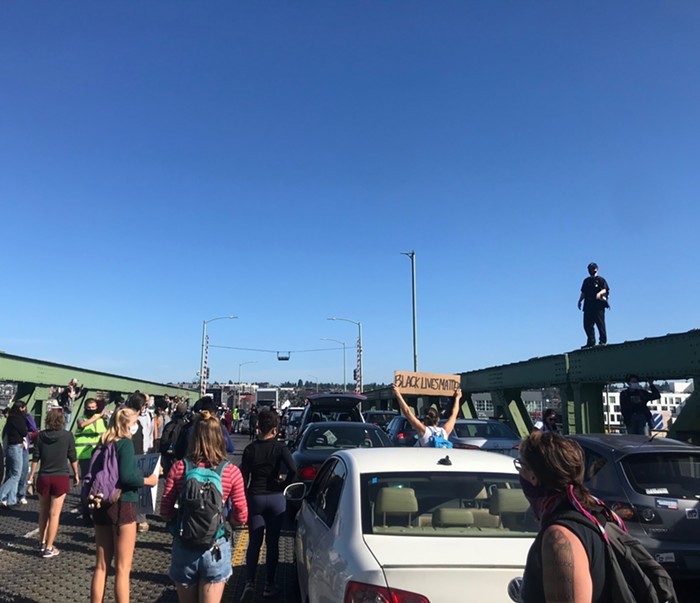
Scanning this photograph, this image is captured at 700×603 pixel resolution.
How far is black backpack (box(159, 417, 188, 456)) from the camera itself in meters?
8.82

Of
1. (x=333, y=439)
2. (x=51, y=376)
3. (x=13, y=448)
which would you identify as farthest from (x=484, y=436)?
(x=51, y=376)

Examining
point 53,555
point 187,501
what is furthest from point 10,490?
point 187,501

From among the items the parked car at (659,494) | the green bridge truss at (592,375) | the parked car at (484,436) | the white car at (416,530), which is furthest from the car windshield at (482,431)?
the white car at (416,530)

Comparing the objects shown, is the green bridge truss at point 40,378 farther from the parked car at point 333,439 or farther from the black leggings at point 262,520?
the black leggings at point 262,520

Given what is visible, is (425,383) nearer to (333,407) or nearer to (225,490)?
(333,407)

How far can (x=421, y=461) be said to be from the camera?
404cm

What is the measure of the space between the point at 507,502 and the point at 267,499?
2809 millimetres

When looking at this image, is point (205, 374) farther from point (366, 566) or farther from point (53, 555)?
point (366, 566)

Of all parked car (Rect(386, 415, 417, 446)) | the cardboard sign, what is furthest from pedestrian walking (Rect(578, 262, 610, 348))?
parked car (Rect(386, 415, 417, 446))

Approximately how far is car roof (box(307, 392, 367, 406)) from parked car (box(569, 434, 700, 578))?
29.0 ft

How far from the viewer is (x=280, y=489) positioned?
574 cm

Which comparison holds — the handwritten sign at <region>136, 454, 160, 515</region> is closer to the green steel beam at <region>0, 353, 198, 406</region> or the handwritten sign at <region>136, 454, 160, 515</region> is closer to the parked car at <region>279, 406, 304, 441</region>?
the parked car at <region>279, 406, 304, 441</region>

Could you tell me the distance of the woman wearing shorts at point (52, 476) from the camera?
6.79 metres

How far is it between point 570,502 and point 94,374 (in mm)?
23753
